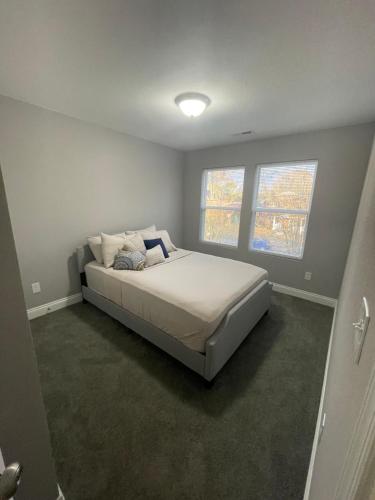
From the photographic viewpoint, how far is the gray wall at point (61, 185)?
2256 millimetres

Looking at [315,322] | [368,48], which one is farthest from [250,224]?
[368,48]

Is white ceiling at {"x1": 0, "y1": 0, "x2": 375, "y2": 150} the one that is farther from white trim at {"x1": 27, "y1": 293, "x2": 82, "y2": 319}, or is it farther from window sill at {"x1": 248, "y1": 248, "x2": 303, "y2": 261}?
white trim at {"x1": 27, "y1": 293, "x2": 82, "y2": 319}

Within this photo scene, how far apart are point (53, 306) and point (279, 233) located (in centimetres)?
351

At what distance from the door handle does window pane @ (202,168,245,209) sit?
376cm

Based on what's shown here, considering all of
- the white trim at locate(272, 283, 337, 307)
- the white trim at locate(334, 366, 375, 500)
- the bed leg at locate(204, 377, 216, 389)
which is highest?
the white trim at locate(334, 366, 375, 500)

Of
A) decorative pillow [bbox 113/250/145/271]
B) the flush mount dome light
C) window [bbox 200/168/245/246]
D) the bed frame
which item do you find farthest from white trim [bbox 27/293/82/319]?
the flush mount dome light

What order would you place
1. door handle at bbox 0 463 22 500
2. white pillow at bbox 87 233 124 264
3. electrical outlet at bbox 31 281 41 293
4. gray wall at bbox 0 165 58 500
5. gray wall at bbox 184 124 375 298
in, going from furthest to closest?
white pillow at bbox 87 233 124 264 < gray wall at bbox 184 124 375 298 < electrical outlet at bbox 31 281 41 293 < gray wall at bbox 0 165 58 500 < door handle at bbox 0 463 22 500

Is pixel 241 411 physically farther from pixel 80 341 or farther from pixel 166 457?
pixel 80 341

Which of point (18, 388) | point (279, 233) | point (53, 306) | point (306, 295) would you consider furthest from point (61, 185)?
point (306, 295)

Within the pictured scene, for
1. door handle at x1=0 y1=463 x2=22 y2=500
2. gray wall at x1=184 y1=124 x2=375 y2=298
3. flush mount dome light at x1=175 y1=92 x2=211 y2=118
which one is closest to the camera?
door handle at x1=0 y1=463 x2=22 y2=500

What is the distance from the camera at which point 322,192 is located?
290 cm

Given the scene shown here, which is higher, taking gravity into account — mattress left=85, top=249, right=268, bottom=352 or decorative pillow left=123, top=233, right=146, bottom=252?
decorative pillow left=123, top=233, right=146, bottom=252

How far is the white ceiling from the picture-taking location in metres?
1.10

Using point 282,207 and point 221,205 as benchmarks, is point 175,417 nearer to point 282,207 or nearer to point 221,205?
point 282,207
